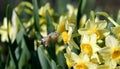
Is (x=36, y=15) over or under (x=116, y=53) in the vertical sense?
over

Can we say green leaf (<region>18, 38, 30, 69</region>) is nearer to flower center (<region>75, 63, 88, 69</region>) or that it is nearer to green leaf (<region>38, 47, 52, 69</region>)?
green leaf (<region>38, 47, 52, 69</region>)

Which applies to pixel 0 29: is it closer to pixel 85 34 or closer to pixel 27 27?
pixel 27 27

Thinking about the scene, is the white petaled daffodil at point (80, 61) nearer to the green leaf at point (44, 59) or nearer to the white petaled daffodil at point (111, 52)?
the white petaled daffodil at point (111, 52)

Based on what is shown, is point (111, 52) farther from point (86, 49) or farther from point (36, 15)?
point (36, 15)

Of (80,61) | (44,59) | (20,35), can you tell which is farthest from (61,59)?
(20,35)

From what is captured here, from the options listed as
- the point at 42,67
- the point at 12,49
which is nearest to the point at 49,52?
the point at 42,67

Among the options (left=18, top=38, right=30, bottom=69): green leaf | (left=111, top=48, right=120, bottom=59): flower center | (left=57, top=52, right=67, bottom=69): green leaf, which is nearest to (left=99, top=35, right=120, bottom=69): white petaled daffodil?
(left=111, top=48, right=120, bottom=59): flower center
